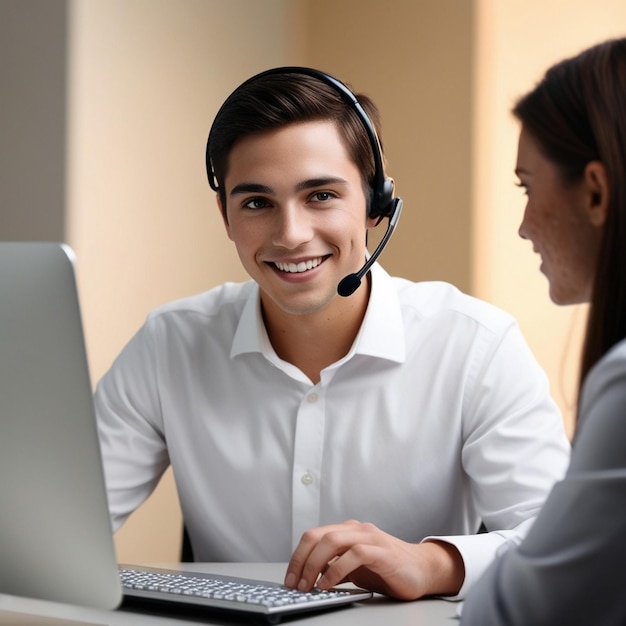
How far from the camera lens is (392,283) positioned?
1.72 metres

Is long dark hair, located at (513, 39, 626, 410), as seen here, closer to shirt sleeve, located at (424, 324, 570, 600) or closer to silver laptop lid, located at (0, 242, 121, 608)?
silver laptop lid, located at (0, 242, 121, 608)

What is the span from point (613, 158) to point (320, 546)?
522mm

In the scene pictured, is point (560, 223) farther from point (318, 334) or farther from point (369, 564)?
point (318, 334)

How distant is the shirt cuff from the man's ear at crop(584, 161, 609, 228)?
45cm

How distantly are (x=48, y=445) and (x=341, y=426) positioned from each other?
81 cm

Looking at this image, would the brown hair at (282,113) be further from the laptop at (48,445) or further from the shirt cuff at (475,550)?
the laptop at (48,445)

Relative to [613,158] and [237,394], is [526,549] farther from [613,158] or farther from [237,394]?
[237,394]

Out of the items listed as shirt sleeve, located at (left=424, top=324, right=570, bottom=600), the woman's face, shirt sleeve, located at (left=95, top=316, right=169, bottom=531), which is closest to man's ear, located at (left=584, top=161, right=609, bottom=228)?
the woman's face

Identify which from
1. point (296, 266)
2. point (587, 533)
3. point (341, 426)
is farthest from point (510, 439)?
point (587, 533)

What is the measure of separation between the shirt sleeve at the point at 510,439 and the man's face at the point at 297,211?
0.29 m

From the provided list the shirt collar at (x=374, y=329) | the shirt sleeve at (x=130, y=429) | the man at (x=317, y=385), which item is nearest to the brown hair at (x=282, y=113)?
the man at (x=317, y=385)

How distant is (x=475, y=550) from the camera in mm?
1183

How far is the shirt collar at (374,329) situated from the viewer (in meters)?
1.58

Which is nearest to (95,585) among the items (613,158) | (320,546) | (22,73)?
(320,546)
